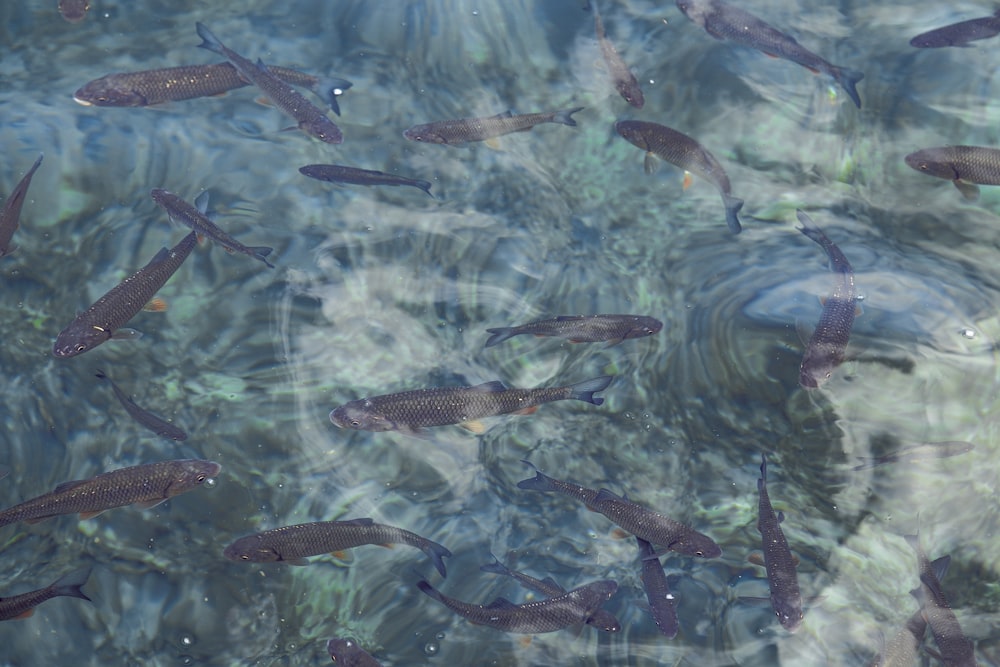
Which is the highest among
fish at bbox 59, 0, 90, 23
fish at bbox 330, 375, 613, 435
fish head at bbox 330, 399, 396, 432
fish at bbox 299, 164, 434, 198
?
fish at bbox 59, 0, 90, 23

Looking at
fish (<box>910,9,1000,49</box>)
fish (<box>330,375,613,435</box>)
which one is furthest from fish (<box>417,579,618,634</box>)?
fish (<box>910,9,1000,49</box>)

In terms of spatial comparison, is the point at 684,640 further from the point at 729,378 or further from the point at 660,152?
the point at 660,152

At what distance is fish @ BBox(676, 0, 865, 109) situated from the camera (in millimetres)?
6352

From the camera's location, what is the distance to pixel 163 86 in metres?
6.25

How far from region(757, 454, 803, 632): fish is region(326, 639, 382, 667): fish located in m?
2.72

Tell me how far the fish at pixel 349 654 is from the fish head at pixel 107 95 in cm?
477

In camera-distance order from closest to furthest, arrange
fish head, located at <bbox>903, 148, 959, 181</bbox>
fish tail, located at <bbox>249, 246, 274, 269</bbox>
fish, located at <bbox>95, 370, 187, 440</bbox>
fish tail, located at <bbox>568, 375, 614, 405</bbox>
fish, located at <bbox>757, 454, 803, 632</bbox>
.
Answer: fish, located at <bbox>757, 454, 803, 632</bbox> < fish tail, located at <bbox>568, 375, 614, 405</bbox> < fish, located at <bbox>95, 370, 187, 440</bbox> < fish tail, located at <bbox>249, 246, 274, 269</bbox> < fish head, located at <bbox>903, 148, 959, 181</bbox>

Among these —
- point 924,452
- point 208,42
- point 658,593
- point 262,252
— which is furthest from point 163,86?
point 924,452

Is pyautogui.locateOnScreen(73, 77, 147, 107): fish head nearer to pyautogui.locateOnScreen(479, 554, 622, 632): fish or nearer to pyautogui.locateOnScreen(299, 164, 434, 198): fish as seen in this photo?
pyautogui.locateOnScreen(299, 164, 434, 198): fish

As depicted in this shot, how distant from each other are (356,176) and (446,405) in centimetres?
223

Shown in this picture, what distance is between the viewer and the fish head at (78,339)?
17.4ft

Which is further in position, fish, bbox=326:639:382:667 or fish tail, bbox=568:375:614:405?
fish tail, bbox=568:375:614:405

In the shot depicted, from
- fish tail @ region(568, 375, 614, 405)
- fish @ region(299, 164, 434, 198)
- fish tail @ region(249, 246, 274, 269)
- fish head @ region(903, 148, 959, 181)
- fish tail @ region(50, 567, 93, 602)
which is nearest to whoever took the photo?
fish tail @ region(50, 567, 93, 602)

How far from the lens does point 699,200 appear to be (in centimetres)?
694
